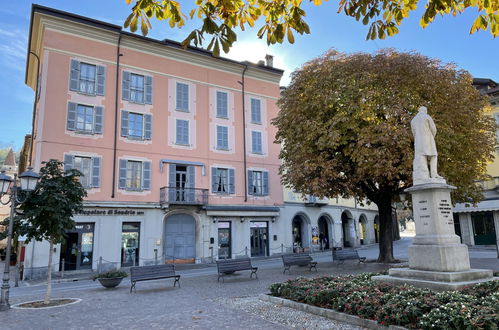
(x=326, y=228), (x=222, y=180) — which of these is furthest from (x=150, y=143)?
(x=326, y=228)

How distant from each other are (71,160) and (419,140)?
2001 cm

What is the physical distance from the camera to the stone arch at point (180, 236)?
85.8 feet

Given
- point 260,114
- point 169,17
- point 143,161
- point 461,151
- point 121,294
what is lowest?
point 121,294

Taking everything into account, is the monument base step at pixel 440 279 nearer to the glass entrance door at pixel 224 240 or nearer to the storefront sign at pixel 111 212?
the storefront sign at pixel 111 212

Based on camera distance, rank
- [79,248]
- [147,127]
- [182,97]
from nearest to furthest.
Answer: [79,248]
[147,127]
[182,97]

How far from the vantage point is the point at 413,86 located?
16984 mm

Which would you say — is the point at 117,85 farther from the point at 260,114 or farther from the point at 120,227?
the point at 260,114

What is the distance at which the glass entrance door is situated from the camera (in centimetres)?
2809

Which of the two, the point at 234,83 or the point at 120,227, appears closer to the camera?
the point at 120,227

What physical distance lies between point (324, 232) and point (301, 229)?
3.67 meters

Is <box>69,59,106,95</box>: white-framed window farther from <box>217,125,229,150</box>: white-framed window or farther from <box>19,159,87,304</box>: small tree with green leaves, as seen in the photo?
<box>19,159,87,304</box>: small tree with green leaves

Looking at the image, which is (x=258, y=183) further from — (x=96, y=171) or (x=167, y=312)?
(x=167, y=312)

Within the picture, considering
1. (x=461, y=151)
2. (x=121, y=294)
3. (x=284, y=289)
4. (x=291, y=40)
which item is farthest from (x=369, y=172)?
(x=291, y=40)

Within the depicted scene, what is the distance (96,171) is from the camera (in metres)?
23.9
